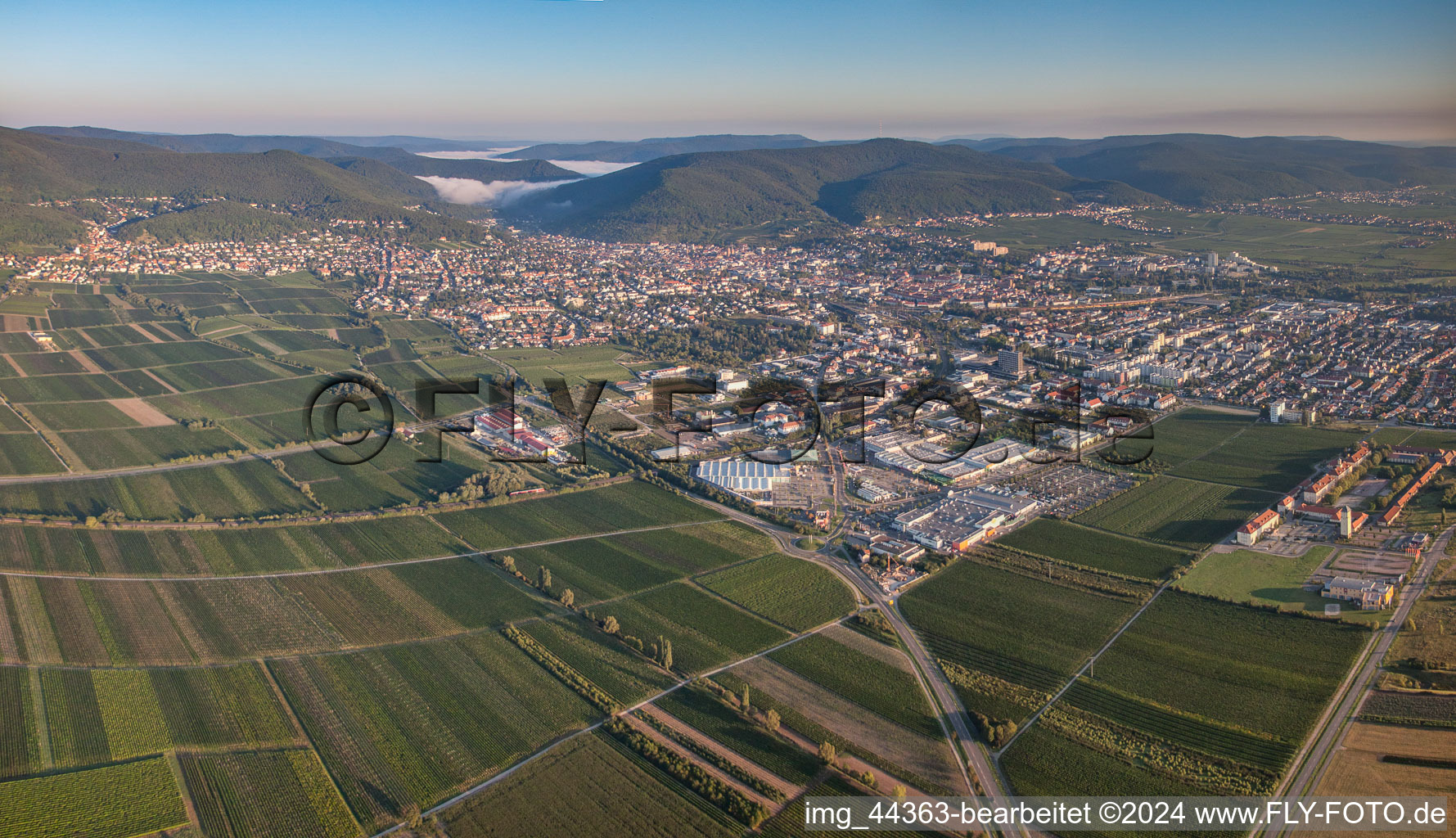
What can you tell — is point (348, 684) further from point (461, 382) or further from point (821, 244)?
point (821, 244)

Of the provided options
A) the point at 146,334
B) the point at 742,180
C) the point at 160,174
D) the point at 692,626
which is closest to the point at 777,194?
the point at 742,180

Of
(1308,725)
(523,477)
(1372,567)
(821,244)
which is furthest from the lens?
(821,244)

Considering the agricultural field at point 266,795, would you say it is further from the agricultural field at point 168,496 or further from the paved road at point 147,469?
the paved road at point 147,469

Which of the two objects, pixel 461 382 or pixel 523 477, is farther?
pixel 461 382

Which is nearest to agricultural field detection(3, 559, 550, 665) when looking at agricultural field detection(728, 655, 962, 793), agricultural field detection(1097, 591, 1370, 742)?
agricultural field detection(728, 655, 962, 793)

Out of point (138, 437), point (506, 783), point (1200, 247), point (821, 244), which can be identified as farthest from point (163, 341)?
point (1200, 247)

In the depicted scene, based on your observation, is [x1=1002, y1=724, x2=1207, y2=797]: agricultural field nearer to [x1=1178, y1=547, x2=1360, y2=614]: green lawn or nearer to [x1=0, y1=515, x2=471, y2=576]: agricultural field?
[x1=1178, y1=547, x2=1360, y2=614]: green lawn
